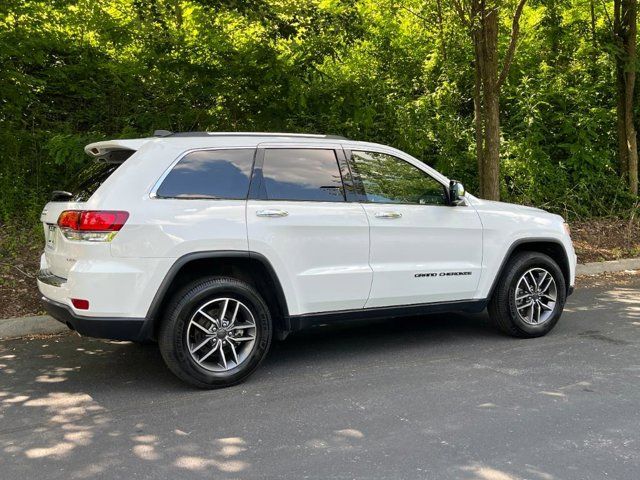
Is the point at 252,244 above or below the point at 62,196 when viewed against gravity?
below

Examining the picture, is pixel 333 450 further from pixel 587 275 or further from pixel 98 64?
pixel 98 64

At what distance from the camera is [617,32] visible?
11977 millimetres

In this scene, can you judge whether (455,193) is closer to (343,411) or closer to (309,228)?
(309,228)

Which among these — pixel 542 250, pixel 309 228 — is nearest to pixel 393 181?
pixel 309 228

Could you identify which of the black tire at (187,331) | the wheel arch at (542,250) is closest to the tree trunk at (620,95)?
the wheel arch at (542,250)

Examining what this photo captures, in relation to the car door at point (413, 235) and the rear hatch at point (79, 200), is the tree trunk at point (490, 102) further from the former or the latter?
the rear hatch at point (79, 200)

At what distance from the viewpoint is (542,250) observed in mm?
6254

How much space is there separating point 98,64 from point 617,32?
9.50m

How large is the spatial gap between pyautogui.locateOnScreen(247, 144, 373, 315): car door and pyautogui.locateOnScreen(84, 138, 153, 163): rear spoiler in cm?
92

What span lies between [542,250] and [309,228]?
8.79 feet

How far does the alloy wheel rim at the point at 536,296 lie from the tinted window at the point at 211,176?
2.85 meters

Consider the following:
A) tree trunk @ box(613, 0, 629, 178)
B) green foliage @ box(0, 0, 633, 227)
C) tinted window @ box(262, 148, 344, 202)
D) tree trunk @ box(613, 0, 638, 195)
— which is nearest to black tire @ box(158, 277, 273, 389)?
tinted window @ box(262, 148, 344, 202)

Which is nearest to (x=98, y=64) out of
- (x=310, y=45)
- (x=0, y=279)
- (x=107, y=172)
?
(x=310, y=45)

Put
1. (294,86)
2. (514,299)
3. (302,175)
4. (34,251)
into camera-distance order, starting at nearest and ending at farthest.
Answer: (302,175), (514,299), (34,251), (294,86)
